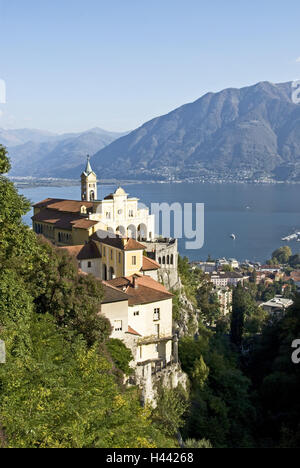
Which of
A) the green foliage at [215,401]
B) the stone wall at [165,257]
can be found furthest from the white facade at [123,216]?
the green foliage at [215,401]

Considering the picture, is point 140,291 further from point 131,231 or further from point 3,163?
point 131,231

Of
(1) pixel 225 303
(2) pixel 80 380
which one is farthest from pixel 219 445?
(1) pixel 225 303

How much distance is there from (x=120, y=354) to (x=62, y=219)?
57.4 feet

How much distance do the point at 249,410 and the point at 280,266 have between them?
79.6 metres

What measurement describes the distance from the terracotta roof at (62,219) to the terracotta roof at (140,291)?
8282mm

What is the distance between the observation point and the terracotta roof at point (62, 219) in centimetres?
2947

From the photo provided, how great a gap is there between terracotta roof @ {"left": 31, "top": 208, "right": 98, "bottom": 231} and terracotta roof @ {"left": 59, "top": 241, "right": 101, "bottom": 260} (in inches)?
78.2

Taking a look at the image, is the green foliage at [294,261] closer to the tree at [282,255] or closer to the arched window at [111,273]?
the tree at [282,255]

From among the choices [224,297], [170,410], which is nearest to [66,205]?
[170,410]

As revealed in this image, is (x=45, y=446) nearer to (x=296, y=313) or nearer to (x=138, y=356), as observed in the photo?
(x=138, y=356)

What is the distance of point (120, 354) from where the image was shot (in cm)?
1677

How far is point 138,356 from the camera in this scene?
64.6 feet

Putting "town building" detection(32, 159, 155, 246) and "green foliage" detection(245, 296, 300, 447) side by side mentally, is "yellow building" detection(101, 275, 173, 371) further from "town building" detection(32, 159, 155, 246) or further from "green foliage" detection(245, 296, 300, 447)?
"town building" detection(32, 159, 155, 246)

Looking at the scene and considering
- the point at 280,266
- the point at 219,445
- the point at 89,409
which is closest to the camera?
the point at 89,409
